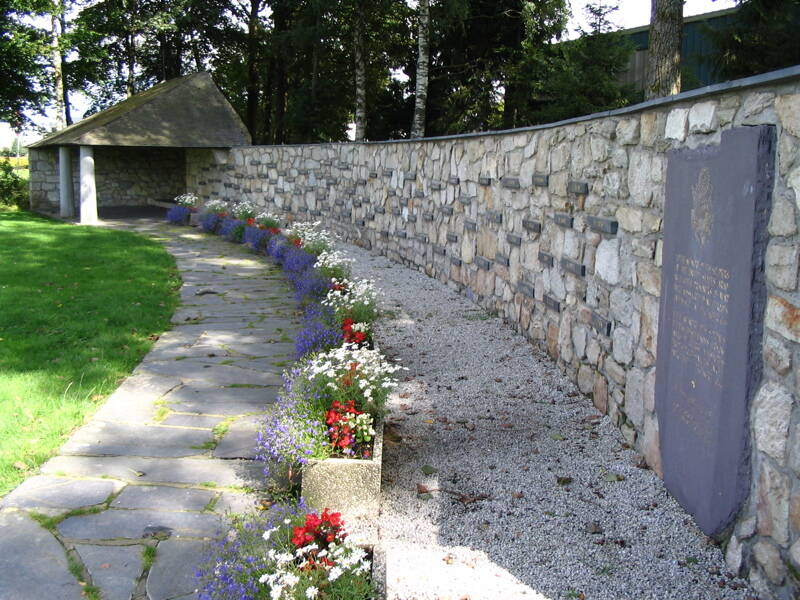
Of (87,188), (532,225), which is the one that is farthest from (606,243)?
(87,188)

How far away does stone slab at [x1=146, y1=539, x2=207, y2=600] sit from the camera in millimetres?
3082

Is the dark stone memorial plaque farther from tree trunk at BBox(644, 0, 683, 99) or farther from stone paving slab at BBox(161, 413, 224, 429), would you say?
tree trunk at BBox(644, 0, 683, 99)

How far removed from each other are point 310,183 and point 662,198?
1173 cm

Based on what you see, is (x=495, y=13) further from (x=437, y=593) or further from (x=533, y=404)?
(x=437, y=593)

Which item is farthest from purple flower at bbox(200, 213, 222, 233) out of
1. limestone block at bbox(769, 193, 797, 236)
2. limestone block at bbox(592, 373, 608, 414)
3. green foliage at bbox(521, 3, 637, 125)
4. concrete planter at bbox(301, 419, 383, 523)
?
limestone block at bbox(769, 193, 797, 236)

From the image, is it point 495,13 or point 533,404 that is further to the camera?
point 495,13

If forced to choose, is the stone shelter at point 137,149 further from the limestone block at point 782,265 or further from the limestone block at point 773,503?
the limestone block at point 773,503

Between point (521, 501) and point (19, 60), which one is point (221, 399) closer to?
point (521, 501)

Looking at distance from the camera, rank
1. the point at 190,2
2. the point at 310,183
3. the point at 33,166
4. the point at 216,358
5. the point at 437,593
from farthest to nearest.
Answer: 1. the point at 190,2
2. the point at 33,166
3. the point at 310,183
4. the point at 216,358
5. the point at 437,593

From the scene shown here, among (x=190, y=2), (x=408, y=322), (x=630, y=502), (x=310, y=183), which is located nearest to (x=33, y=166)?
(x=190, y=2)

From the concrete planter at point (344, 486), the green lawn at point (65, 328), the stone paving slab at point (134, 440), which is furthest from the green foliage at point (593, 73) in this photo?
the concrete planter at point (344, 486)

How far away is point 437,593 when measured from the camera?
293cm

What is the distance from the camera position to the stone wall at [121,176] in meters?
21.6

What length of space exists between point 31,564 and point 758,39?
1305 centimetres
